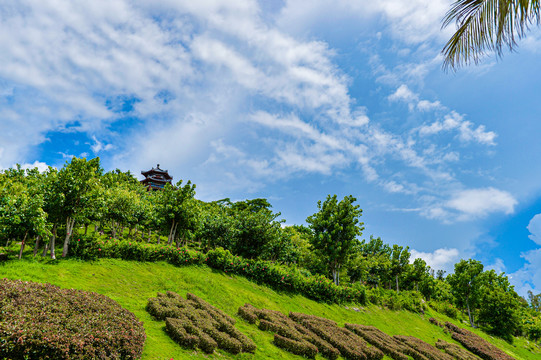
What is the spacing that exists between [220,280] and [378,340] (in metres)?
9.42

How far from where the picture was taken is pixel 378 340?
598 inches

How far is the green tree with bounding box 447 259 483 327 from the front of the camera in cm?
3816

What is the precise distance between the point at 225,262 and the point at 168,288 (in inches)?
221

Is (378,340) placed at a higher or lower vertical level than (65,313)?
lower

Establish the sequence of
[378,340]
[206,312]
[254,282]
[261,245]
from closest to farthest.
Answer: [206,312] < [378,340] < [254,282] < [261,245]

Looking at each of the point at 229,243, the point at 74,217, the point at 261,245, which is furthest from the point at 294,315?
the point at 229,243

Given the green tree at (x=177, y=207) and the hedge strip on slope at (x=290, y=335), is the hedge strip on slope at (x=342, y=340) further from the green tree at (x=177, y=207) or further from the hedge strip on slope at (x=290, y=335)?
the green tree at (x=177, y=207)

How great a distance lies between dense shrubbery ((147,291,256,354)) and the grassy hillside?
0.27 metres

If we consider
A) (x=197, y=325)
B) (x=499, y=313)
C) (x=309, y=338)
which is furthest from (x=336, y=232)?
(x=499, y=313)

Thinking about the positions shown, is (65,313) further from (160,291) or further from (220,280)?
(220,280)

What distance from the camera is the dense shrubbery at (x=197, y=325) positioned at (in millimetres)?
8656

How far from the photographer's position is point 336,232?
87.5ft

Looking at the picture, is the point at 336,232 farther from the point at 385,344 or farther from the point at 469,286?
the point at 469,286

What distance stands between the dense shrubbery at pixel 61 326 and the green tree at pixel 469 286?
45096 millimetres
